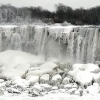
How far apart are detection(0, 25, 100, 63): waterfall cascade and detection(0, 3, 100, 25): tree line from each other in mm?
16052

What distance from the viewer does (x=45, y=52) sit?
60.5 ft

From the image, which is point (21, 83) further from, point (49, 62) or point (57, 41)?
point (57, 41)

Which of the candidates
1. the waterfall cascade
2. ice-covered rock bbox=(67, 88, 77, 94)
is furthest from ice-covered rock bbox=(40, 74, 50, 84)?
the waterfall cascade

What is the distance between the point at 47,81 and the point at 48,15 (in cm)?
2562

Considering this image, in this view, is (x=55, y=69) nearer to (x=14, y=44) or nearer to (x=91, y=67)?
(x=91, y=67)

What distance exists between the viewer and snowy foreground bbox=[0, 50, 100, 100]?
1090 centimetres

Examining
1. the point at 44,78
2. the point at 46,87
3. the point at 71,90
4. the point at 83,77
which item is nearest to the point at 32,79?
the point at 44,78

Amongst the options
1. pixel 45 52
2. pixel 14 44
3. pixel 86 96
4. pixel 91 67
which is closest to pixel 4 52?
pixel 14 44

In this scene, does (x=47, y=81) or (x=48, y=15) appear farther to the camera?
(x=48, y=15)

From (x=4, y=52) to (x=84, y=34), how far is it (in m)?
6.10

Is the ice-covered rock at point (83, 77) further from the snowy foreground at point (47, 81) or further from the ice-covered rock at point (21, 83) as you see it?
the ice-covered rock at point (21, 83)

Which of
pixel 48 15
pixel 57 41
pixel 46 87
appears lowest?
pixel 46 87

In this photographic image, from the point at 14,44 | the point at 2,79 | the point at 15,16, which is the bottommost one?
the point at 2,79

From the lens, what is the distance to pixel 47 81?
1268 centimetres
